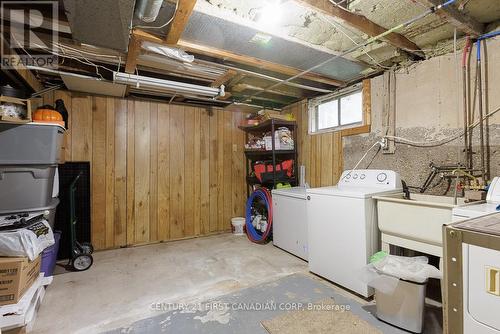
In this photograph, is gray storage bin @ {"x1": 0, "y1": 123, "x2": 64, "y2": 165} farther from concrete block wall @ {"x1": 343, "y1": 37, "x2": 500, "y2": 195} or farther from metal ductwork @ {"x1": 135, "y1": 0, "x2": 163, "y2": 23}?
concrete block wall @ {"x1": 343, "y1": 37, "x2": 500, "y2": 195}

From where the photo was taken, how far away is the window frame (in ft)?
8.86

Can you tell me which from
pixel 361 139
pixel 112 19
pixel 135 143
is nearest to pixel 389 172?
pixel 361 139

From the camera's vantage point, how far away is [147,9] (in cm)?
142

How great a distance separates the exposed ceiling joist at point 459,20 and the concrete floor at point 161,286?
6.77ft

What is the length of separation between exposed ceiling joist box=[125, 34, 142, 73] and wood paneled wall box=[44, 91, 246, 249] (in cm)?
113

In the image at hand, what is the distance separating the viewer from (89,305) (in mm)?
1941

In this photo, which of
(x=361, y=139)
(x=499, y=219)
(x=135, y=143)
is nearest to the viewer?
(x=499, y=219)

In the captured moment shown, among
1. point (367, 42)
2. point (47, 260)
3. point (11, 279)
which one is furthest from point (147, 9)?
point (47, 260)

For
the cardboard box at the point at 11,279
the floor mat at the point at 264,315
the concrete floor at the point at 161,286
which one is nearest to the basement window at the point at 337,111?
the concrete floor at the point at 161,286

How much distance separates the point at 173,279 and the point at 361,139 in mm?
2486

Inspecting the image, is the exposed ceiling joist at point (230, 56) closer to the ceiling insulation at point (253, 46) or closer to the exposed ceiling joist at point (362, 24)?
the ceiling insulation at point (253, 46)

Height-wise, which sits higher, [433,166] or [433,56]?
[433,56]

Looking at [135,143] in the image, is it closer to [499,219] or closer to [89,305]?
[89,305]

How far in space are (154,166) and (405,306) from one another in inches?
Answer: 124
